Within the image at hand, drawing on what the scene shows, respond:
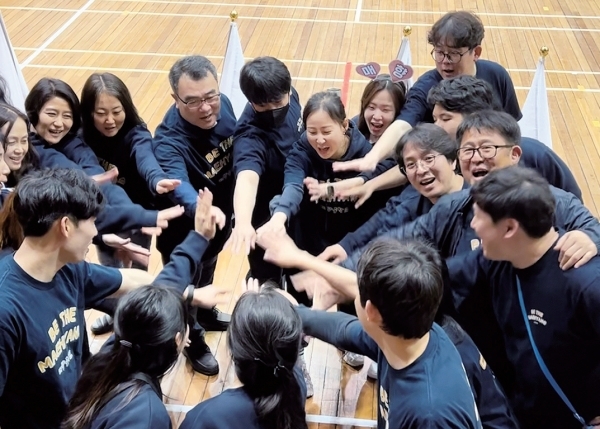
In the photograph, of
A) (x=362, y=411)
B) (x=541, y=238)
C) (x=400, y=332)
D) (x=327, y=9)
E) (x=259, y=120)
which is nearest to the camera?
(x=400, y=332)

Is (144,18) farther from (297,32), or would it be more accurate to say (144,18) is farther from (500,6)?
(500,6)

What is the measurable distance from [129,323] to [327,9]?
8.64 m

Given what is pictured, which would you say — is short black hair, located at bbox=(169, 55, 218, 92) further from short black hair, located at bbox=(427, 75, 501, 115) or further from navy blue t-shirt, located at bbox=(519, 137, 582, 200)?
navy blue t-shirt, located at bbox=(519, 137, 582, 200)

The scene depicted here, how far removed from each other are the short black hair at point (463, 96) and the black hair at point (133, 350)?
1.70 metres

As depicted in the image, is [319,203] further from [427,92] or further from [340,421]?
[340,421]

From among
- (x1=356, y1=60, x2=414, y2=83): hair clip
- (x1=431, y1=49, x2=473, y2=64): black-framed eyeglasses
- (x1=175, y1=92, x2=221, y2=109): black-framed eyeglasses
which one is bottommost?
(x1=175, y1=92, x2=221, y2=109): black-framed eyeglasses

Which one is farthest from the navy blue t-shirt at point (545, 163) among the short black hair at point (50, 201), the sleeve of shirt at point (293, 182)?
the short black hair at point (50, 201)

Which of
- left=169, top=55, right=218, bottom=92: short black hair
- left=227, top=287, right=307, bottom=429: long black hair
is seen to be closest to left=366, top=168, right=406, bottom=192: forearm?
left=169, top=55, right=218, bottom=92: short black hair

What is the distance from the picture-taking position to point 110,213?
3.02 metres

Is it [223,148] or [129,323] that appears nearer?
[129,323]

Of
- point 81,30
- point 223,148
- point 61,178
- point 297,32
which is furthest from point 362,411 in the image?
point 81,30

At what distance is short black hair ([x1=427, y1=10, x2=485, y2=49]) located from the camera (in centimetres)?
339

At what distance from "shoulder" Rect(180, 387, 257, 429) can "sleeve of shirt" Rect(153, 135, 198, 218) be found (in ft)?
4.51

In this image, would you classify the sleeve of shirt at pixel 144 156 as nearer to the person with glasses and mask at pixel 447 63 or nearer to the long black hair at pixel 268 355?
the person with glasses and mask at pixel 447 63
